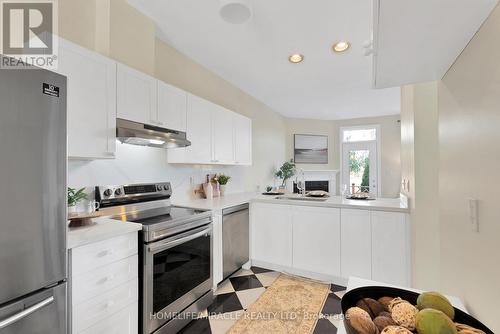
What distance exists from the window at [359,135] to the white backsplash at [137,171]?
4.43 meters

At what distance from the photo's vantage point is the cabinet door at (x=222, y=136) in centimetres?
283

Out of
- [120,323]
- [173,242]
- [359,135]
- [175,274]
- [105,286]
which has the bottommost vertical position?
[120,323]

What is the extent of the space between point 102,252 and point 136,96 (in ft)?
3.90

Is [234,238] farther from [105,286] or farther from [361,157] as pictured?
[361,157]

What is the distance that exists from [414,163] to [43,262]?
2343 mm

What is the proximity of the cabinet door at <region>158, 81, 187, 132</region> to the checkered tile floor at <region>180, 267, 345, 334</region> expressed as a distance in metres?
1.70

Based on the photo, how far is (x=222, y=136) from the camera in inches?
117

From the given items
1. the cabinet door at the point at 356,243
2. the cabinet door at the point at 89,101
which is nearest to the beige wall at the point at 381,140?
the cabinet door at the point at 356,243

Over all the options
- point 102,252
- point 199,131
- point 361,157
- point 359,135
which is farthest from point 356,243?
point 359,135

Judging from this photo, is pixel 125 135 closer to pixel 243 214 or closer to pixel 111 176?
pixel 111 176

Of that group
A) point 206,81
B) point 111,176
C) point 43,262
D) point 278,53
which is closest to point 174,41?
point 206,81

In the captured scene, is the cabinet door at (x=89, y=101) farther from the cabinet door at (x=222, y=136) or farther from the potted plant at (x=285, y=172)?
the potted plant at (x=285, y=172)

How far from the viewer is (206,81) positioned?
10.3 ft

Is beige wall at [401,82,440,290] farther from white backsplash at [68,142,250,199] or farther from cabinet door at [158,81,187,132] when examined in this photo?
white backsplash at [68,142,250,199]
